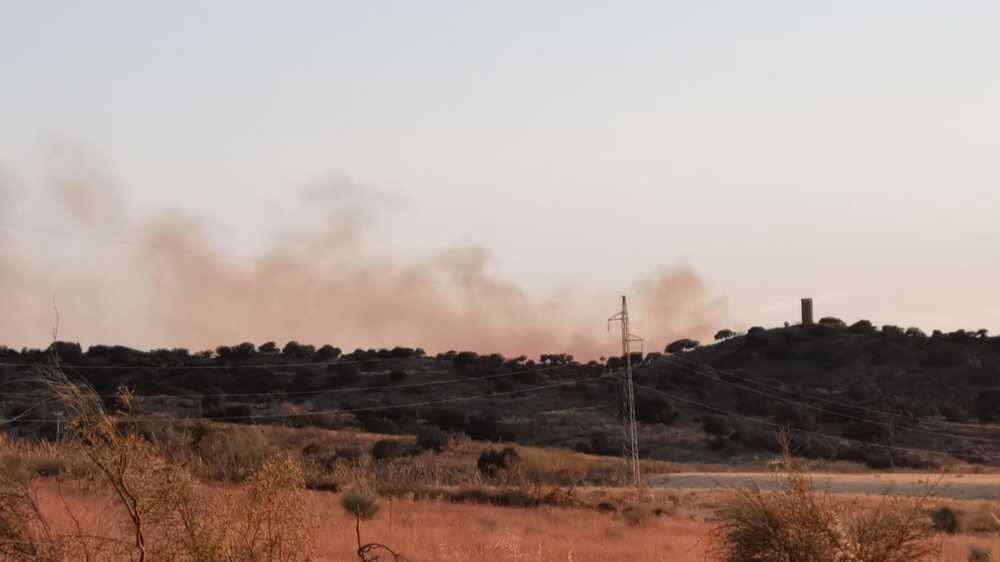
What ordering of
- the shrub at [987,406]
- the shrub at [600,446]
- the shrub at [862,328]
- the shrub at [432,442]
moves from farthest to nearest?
the shrub at [862,328]
the shrub at [987,406]
the shrub at [600,446]
the shrub at [432,442]

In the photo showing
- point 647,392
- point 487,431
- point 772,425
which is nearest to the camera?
point 487,431

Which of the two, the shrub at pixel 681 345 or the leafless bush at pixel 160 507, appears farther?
the shrub at pixel 681 345

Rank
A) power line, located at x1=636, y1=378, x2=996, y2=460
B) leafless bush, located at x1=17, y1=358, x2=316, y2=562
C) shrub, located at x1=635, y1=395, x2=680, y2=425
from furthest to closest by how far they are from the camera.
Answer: shrub, located at x1=635, y1=395, x2=680, y2=425, power line, located at x1=636, y1=378, x2=996, y2=460, leafless bush, located at x1=17, y1=358, x2=316, y2=562

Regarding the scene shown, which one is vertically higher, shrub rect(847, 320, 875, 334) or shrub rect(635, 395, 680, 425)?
shrub rect(847, 320, 875, 334)

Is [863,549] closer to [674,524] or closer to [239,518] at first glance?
[239,518]

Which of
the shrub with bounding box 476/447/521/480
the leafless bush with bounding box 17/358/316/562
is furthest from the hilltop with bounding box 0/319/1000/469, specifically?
the leafless bush with bounding box 17/358/316/562

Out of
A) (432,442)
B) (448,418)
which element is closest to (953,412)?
(448,418)

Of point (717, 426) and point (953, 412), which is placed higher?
point (953, 412)

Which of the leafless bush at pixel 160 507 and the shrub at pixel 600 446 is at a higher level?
the leafless bush at pixel 160 507

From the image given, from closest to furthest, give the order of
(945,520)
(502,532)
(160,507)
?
1. (160,507)
2. (502,532)
3. (945,520)

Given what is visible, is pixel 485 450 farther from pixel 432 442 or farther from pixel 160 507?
pixel 160 507

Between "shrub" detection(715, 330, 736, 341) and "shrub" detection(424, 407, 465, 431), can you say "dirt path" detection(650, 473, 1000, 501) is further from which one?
"shrub" detection(715, 330, 736, 341)

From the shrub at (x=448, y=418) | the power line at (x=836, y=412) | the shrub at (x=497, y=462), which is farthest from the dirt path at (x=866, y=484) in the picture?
the power line at (x=836, y=412)

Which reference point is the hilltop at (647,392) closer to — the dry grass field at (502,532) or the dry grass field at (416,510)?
the dry grass field at (416,510)
